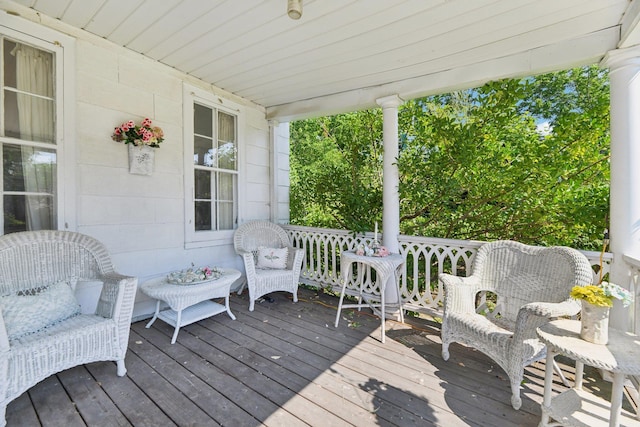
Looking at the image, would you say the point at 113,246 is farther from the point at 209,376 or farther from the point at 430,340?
the point at 430,340

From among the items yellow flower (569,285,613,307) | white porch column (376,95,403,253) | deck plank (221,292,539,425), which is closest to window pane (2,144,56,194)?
deck plank (221,292,539,425)

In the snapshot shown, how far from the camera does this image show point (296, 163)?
7.59m

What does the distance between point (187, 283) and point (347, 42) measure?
2.72 m

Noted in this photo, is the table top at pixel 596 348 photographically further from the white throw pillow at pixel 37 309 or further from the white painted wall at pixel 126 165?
the white painted wall at pixel 126 165

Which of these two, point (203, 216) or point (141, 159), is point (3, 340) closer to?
point (141, 159)

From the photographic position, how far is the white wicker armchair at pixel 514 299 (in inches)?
71.5

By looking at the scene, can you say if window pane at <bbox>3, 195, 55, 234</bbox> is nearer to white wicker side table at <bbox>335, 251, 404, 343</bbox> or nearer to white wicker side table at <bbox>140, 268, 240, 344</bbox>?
white wicker side table at <bbox>140, 268, 240, 344</bbox>

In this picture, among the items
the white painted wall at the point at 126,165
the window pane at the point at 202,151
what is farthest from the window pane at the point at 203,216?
the window pane at the point at 202,151

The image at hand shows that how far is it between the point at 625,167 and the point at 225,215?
4.14 meters

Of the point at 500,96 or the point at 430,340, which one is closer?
the point at 430,340

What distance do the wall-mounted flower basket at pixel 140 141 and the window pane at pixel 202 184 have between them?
62 centimetres

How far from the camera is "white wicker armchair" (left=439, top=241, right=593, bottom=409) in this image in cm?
182

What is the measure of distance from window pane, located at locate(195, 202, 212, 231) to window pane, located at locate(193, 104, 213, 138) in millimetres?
934

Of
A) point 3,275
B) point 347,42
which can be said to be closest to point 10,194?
point 3,275
